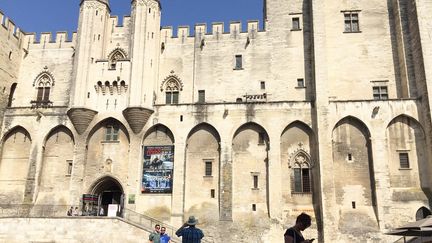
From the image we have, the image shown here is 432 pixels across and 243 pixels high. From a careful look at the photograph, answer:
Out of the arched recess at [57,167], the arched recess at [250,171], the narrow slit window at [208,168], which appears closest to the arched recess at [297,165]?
the arched recess at [250,171]

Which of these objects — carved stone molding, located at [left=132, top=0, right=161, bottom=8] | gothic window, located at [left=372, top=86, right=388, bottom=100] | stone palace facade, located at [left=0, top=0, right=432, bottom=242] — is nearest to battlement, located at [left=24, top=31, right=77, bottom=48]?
stone palace facade, located at [left=0, top=0, right=432, bottom=242]

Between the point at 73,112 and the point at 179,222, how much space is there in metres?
10.1

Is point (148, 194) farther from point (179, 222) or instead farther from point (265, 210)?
point (265, 210)

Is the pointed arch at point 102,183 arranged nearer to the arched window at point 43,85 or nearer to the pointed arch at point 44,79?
the arched window at point 43,85

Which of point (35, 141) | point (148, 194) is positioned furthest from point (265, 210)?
point (35, 141)

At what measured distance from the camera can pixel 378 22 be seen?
30.1m

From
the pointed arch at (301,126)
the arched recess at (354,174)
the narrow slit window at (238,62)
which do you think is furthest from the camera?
the narrow slit window at (238,62)

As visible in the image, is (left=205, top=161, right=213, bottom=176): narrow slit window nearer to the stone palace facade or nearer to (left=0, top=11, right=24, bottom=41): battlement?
the stone palace facade

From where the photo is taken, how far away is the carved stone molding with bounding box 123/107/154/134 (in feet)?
89.8

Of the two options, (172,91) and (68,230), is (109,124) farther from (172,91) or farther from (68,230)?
(68,230)

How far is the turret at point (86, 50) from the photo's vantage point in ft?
91.4

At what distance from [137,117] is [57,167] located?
6.39 meters

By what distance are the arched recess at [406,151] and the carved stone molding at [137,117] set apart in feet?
49.7

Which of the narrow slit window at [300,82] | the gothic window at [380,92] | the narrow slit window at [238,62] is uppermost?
the narrow slit window at [238,62]
